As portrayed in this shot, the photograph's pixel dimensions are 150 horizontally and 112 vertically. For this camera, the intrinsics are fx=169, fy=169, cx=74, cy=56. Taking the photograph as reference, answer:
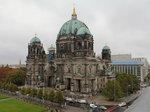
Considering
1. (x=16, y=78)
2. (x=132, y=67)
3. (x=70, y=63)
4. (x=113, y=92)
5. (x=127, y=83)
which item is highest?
(x=70, y=63)

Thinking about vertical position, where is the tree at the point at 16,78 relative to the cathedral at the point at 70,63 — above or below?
below

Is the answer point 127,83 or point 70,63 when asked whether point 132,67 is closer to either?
point 127,83

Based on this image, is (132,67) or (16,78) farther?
(132,67)

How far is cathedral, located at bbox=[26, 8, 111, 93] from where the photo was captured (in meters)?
74.4

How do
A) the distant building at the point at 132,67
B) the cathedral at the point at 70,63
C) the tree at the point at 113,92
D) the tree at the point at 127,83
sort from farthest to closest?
1. the distant building at the point at 132,67
2. the tree at the point at 127,83
3. the cathedral at the point at 70,63
4. the tree at the point at 113,92

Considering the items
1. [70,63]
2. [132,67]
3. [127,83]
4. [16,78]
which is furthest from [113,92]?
[132,67]

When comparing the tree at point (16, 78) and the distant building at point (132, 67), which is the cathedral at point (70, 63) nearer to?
the tree at point (16, 78)

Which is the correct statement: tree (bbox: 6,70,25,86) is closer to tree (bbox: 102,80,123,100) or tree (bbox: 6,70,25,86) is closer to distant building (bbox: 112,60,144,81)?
tree (bbox: 102,80,123,100)

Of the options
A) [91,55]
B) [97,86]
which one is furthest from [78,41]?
[97,86]

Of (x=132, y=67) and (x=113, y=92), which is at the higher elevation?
(x=132, y=67)

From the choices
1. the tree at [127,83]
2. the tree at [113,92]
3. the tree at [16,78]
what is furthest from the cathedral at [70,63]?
the tree at [113,92]

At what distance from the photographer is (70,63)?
79500mm

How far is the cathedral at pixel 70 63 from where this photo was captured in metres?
74.4

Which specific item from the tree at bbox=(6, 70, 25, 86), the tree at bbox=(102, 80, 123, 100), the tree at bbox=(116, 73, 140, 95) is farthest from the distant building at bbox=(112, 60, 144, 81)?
the tree at bbox=(102, 80, 123, 100)
